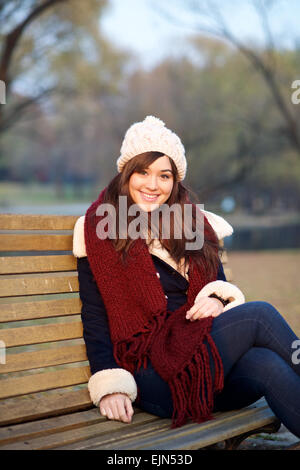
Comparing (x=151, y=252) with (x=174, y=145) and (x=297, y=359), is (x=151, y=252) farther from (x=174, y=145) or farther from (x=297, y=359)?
(x=297, y=359)

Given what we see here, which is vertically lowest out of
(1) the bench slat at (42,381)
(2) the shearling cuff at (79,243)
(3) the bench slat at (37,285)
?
(1) the bench slat at (42,381)

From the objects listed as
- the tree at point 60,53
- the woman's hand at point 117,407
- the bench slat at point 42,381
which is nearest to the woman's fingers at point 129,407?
the woman's hand at point 117,407

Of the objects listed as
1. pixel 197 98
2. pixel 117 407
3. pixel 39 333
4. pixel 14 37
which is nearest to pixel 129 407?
pixel 117 407

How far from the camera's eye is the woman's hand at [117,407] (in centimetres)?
231

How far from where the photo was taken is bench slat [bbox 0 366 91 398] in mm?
2385

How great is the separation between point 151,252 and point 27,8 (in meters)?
10.1

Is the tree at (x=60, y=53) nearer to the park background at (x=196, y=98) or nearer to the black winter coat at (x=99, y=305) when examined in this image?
Result: the park background at (x=196, y=98)

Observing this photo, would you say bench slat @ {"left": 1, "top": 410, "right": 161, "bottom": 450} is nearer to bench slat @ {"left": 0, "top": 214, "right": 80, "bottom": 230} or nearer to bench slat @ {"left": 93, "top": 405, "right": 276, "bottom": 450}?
bench slat @ {"left": 93, "top": 405, "right": 276, "bottom": 450}

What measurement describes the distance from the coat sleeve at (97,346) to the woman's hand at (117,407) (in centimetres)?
3

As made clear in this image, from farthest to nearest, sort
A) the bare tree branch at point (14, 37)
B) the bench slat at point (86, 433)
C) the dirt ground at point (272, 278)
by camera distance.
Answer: the bare tree branch at point (14, 37), the dirt ground at point (272, 278), the bench slat at point (86, 433)

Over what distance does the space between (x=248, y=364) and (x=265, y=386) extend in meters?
0.13

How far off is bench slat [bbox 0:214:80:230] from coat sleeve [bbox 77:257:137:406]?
0.23 m

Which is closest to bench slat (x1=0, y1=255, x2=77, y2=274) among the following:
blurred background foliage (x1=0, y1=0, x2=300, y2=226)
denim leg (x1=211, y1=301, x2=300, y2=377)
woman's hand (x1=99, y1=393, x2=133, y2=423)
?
woman's hand (x1=99, y1=393, x2=133, y2=423)
